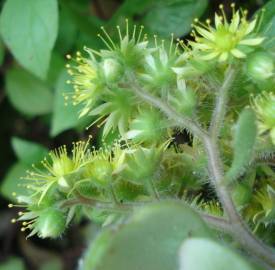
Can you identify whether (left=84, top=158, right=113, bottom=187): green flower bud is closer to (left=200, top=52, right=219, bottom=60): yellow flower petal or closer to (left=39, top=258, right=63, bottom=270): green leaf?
(left=200, top=52, right=219, bottom=60): yellow flower petal

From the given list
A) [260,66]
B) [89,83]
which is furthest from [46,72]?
[260,66]

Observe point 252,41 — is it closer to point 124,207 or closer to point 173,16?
point 124,207

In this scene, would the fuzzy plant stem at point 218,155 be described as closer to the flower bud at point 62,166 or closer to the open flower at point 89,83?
the open flower at point 89,83

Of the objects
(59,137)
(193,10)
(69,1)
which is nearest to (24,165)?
(59,137)

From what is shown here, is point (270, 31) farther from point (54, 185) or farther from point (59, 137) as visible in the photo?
point (59, 137)

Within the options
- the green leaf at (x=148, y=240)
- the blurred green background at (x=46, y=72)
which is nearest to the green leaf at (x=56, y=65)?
the blurred green background at (x=46, y=72)
